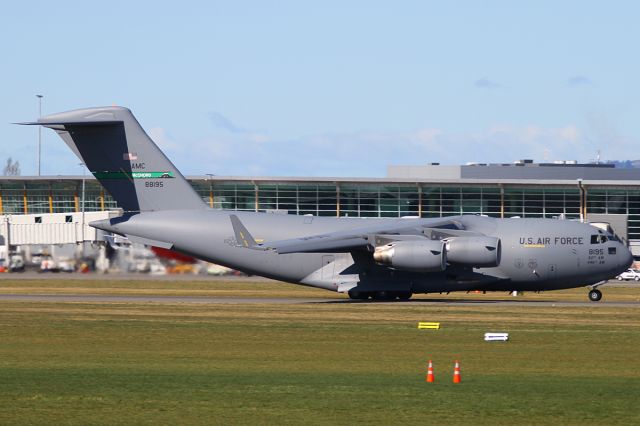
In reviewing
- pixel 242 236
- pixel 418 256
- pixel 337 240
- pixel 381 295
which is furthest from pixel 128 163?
pixel 418 256

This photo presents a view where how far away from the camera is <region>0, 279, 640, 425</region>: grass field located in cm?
1909

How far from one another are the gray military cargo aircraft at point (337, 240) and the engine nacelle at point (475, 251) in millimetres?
41

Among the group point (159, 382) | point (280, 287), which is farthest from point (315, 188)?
point (159, 382)

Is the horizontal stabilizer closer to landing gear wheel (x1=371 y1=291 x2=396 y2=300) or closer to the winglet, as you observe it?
the winglet

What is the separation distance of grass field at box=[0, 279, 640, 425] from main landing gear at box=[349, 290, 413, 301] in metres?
2.59

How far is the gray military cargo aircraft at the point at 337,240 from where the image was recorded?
46000 mm

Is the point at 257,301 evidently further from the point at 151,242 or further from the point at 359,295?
the point at 151,242

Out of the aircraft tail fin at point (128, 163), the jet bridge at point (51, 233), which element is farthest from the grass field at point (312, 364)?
the jet bridge at point (51, 233)

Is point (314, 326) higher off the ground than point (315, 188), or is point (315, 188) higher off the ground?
point (315, 188)

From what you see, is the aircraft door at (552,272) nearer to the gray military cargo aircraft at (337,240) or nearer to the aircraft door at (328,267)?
the gray military cargo aircraft at (337,240)

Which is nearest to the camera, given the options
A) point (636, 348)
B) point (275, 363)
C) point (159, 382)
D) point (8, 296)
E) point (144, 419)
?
point (144, 419)

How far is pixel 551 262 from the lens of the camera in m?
47.1

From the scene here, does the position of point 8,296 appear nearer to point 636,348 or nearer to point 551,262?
point 551,262

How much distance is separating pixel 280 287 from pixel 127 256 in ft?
31.4
